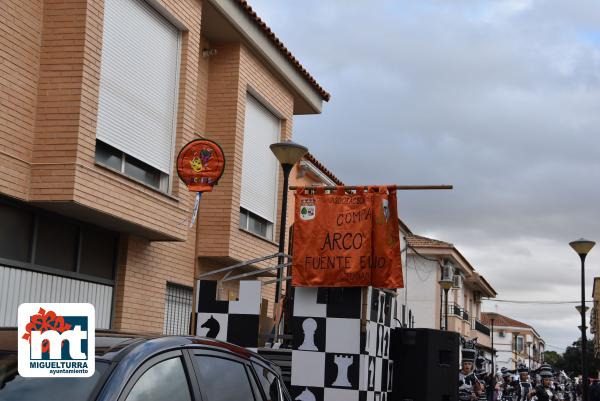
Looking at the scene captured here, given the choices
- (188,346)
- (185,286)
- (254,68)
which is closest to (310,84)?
(254,68)

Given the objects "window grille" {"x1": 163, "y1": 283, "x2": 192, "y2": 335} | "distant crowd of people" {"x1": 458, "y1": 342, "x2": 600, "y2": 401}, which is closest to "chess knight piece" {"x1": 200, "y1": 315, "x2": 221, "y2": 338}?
"distant crowd of people" {"x1": 458, "y1": 342, "x2": 600, "y2": 401}

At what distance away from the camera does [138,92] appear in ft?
48.4

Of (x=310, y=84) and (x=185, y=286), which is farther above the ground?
(x=310, y=84)

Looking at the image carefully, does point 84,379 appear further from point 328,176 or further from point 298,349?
point 328,176

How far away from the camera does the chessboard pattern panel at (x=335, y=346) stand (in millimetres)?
9469

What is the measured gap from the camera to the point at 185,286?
57.4ft

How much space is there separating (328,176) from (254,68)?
6.93 meters

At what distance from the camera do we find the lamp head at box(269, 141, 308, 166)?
1337cm

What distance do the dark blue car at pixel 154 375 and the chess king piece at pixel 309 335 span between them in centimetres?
392

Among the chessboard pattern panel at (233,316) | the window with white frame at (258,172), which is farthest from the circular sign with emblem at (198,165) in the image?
the window with white frame at (258,172)

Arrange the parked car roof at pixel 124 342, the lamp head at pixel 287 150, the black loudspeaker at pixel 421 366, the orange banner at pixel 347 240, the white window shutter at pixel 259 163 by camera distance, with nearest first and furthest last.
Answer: the parked car roof at pixel 124 342
the orange banner at pixel 347 240
the black loudspeaker at pixel 421 366
the lamp head at pixel 287 150
the white window shutter at pixel 259 163

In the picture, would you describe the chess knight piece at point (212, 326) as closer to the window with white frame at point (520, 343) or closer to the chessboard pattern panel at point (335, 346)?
the chessboard pattern panel at point (335, 346)

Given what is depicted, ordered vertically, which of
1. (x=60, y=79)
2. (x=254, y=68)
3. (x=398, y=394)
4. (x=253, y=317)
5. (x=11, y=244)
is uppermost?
(x=254, y=68)

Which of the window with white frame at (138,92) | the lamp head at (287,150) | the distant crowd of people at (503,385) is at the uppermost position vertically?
the window with white frame at (138,92)
